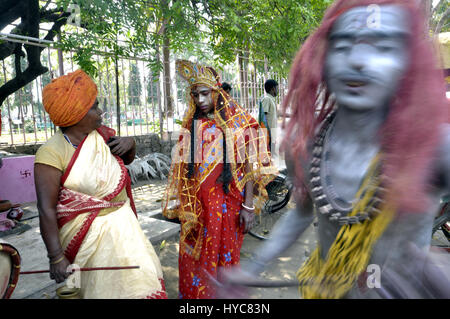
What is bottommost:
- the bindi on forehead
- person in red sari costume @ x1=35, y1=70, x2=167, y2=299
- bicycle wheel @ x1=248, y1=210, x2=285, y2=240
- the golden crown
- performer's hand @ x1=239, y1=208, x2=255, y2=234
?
bicycle wheel @ x1=248, y1=210, x2=285, y2=240

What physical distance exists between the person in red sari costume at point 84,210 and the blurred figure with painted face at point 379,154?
4.02 feet

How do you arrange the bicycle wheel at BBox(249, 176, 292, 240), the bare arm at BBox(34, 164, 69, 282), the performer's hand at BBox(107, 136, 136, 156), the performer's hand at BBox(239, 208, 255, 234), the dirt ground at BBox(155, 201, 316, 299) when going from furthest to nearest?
the bicycle wheel at BBox(249, 176, 292, 240) → the dirt ground at BBox(155, 201, 316, 299) → the performer's hand at BBox(239, 208, 255, 234) → the performer's hand at BBox(107, 136, 136, 156) → the bare arm at BBox(34, 164, 69, 282)

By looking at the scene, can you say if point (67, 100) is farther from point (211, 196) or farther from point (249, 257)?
point (249, 257)

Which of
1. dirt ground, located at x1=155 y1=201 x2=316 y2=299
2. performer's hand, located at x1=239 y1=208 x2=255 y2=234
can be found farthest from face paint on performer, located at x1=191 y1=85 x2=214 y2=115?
dirt ground, located at x1=155 y1=201 x2=316 y2=299

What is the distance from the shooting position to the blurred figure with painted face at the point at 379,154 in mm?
837

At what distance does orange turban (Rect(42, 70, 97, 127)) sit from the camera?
196cm

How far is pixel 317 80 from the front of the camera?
107 cm

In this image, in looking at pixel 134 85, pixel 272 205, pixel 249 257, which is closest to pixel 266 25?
pixel 272 205

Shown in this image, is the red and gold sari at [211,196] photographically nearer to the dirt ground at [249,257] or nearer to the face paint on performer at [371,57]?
the dirt ground at [249,257]

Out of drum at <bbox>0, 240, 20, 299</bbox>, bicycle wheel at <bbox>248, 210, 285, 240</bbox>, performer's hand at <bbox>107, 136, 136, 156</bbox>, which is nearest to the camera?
drum at <bbox>0, 240, 20, 299</bbox>

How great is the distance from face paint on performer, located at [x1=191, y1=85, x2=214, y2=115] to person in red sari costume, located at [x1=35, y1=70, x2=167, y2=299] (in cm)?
98

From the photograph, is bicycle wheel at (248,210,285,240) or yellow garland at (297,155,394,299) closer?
yellow garland at (297,155,394,299)

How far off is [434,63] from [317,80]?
33 centimetres

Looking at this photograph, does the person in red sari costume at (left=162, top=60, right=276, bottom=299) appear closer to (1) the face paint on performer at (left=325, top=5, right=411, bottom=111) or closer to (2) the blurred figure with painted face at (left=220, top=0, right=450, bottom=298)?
(2) the blurred figure with painted face at (left=220, top=0, right=450, bottom=298)
